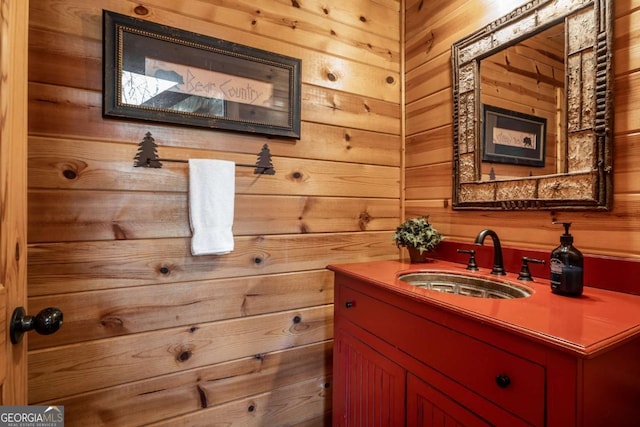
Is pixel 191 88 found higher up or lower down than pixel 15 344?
higher up

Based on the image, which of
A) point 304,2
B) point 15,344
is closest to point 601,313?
point 15,344

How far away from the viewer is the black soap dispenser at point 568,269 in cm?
86

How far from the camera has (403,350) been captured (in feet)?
3.14

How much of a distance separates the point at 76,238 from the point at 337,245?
103 centimetres

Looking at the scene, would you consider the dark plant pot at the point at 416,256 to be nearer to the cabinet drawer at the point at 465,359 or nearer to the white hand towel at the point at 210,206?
the cabinet drawer at the point at 465,359

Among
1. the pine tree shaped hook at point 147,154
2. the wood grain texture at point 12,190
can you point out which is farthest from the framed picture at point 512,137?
the wood grain texture at point 12,190

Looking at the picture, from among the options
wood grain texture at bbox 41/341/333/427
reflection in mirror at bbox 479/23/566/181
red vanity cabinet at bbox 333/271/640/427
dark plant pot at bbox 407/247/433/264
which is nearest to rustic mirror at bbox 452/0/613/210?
reflection in mirror at bbox 479/23/566/181

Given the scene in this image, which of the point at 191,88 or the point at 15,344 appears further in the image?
the point at 191,88

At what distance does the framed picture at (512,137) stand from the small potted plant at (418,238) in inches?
14.8

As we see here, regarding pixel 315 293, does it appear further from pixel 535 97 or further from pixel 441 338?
pixel 535 97

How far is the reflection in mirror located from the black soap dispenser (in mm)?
318

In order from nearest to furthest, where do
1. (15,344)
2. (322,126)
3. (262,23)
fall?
(15,344) → (262,23) → (322,126)

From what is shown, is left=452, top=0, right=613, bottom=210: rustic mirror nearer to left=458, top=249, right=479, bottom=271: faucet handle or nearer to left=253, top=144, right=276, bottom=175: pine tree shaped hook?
left=458, top=249, right=479, bottom=271: faucet handle

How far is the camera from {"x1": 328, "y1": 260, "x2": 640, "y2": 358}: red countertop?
0.59 m
